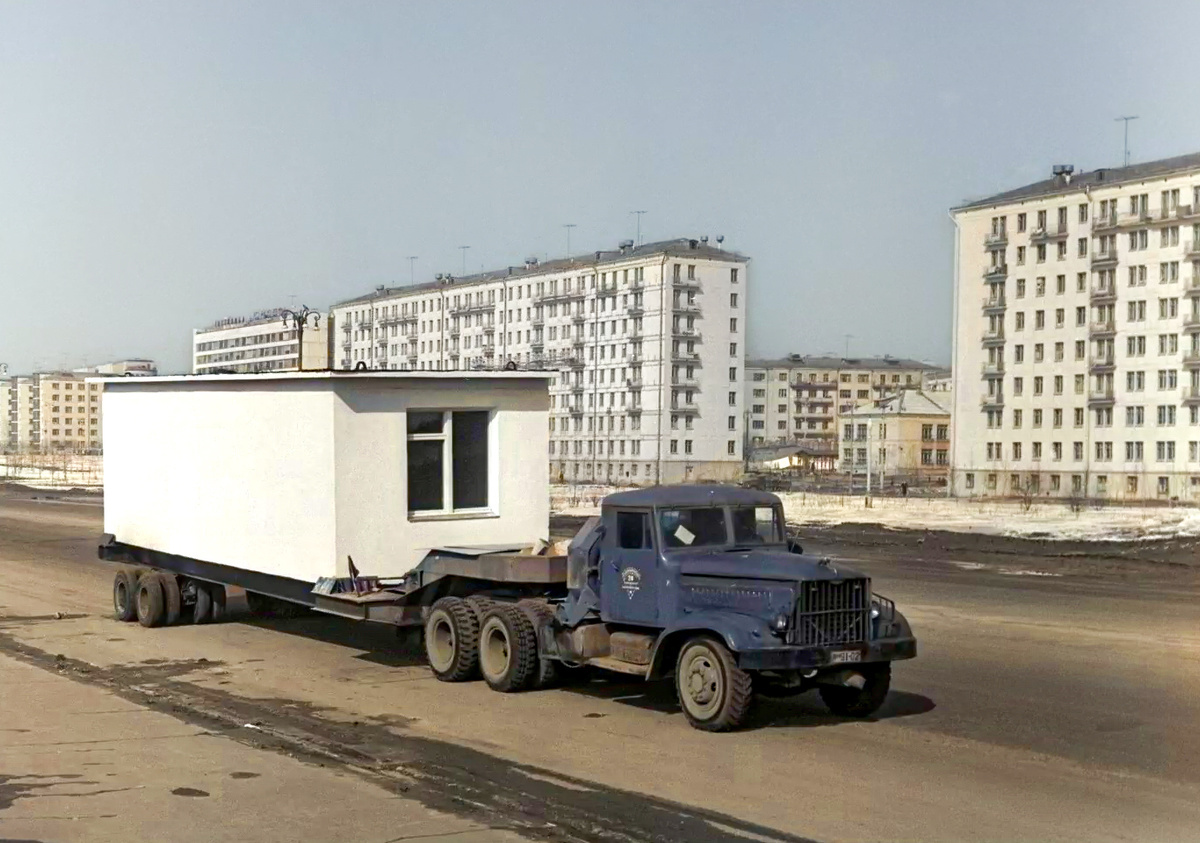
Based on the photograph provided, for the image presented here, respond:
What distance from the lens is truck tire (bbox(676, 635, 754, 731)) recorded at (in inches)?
531

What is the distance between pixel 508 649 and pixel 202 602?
334 inches

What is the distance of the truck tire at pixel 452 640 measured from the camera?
55.0 ft

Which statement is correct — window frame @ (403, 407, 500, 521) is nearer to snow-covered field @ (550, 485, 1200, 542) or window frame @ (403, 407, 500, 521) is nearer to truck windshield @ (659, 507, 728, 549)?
truck windshield @ (659, 507, 728, 549)

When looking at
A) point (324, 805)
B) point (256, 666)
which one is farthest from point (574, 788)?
point (256, 666)

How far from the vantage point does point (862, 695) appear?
14500 millimetres

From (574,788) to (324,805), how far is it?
1941 millimetres

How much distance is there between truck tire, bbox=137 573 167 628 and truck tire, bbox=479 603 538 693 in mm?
8060

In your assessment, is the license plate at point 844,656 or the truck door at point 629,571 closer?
the license plate at point 844,656

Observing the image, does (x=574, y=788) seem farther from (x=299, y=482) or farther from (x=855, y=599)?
(x=299, y=482)

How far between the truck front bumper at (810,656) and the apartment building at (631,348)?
10997 centimetres

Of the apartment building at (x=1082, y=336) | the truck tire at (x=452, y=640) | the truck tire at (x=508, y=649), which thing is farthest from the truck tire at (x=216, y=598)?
the apartment building at (x=1082, y=336)

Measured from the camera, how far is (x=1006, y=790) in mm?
11391

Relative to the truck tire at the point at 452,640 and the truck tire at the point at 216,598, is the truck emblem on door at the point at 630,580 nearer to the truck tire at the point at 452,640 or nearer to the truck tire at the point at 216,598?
the truck tire at the point at 452,640

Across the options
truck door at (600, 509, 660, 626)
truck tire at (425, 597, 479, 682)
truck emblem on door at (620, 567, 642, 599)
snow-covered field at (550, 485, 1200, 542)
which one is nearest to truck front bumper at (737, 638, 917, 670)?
truck door at (600, 509, 660, 626)
